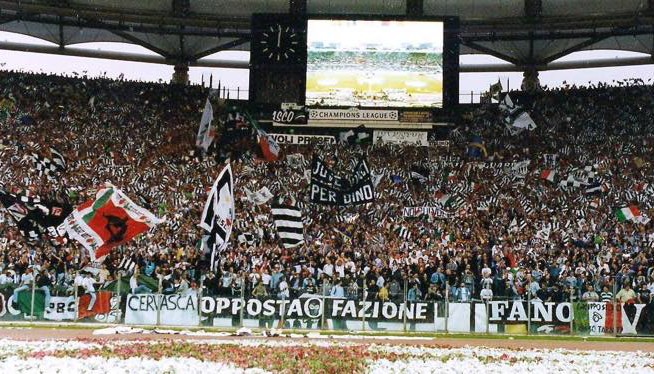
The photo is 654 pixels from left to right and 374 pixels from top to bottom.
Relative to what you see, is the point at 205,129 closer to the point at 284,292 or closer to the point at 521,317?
the point at 284,292

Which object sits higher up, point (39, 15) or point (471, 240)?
point (39, 15)

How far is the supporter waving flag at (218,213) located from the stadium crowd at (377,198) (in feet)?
7.92

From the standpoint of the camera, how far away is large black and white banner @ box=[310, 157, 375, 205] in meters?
40.2

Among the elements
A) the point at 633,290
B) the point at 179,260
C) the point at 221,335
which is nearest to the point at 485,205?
the point at 633,290

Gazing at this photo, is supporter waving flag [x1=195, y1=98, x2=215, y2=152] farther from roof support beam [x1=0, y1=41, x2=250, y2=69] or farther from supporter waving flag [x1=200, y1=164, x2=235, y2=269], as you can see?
supporter waving flag [x1=200, y1=164, x2=235, y2=269]

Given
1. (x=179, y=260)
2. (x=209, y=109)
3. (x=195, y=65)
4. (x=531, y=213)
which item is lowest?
(x=179, y=260)

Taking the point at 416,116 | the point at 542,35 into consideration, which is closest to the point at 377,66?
the point at 416,116

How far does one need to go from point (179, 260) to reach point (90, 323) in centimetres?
531

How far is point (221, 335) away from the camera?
27.5 m

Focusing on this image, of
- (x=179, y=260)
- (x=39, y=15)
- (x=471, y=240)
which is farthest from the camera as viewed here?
(x=39, y=15)

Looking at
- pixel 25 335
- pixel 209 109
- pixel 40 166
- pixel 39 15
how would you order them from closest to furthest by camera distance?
pixel 25 335
pixel 40 166
pixel 209 109
pixel 39 15

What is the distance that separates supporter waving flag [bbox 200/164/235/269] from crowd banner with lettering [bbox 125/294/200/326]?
233 inches

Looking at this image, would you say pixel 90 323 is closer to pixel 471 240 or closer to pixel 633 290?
pixel 471 240

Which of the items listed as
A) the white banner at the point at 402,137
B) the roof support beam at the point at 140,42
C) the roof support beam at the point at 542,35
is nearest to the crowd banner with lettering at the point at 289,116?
the white banner at the point at 402,137
